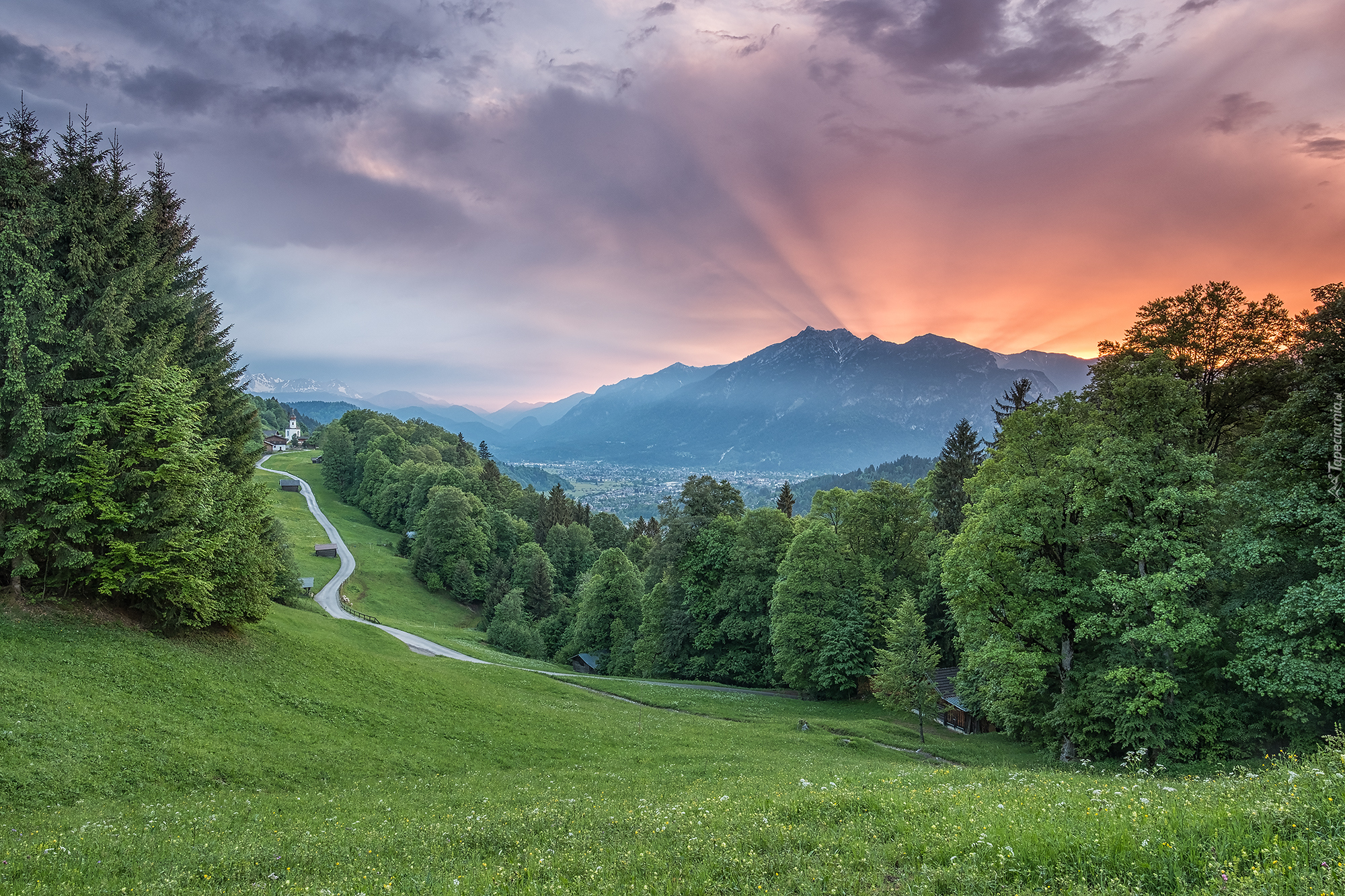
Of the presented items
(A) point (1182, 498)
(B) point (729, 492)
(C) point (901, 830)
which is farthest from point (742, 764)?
(B) point (729, 492)

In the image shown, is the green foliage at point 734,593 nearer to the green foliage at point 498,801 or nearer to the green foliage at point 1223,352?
the green foliage at point 498,801

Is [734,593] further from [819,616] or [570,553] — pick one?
[570,553]

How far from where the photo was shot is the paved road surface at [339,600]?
48781 millimetres

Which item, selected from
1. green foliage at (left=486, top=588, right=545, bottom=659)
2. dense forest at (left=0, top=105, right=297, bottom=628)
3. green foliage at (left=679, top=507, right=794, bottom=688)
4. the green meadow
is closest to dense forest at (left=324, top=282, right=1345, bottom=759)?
the green meadow

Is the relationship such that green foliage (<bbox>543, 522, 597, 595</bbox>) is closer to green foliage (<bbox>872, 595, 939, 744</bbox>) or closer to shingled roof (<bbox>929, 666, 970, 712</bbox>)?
shingled roof (<bbox>929, 666, 970, 712</bbox>)

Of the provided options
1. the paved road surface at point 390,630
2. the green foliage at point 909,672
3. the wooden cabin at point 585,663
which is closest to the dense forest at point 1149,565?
the green foliage at point 909,672

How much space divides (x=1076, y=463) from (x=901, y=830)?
778 inches

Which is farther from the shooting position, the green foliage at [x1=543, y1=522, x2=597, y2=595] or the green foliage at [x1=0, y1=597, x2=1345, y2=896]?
the green foliage at [x1=543, y1=522, x2=597, y2=595]

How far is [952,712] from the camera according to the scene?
137ft

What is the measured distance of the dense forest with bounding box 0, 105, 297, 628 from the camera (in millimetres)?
19672

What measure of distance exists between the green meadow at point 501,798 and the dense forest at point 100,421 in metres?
1.95

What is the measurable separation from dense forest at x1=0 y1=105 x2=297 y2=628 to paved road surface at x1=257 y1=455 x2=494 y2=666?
887 inches

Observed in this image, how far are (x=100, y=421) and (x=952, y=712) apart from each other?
49.8m

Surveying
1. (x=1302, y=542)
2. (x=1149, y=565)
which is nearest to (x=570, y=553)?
(x=1149, y=565)
